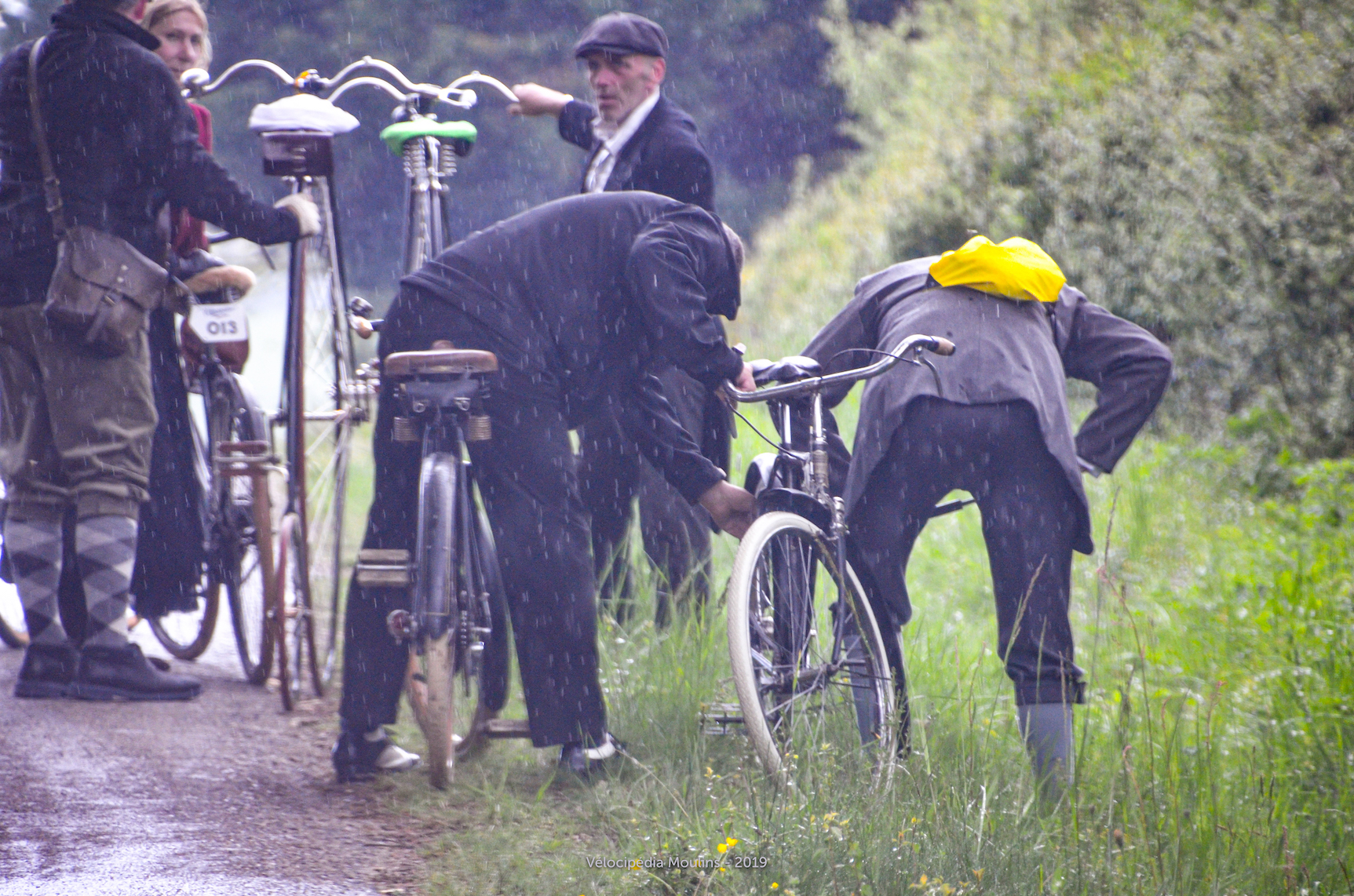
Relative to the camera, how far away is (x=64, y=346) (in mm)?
4695

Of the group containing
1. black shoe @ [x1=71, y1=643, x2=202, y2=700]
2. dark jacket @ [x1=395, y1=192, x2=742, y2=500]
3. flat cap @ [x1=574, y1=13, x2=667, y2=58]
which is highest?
flat cap @ [x1=574, y1=13, x2=667, y2=58]

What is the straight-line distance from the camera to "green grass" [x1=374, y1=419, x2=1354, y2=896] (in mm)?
3201

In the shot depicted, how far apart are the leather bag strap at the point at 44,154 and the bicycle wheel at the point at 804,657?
240cm

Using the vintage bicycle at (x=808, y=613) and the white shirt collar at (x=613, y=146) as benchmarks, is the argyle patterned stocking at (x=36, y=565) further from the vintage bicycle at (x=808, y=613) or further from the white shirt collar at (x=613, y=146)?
the vintage bicycle at (x=808, y=613)

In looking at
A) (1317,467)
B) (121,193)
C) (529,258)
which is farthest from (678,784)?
(1317,467)

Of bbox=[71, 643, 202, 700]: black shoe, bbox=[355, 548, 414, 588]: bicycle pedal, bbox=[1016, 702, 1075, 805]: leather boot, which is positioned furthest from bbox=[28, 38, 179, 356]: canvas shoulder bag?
bbox=[1016, 702, 1075, 805]: leather boot

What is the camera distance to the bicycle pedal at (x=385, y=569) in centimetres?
398

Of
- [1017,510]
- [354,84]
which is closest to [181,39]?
[354,84]

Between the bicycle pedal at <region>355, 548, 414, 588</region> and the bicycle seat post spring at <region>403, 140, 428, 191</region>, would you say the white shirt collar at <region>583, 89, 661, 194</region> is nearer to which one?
the bicycle seat post spring at <region>403, 140, 428, 191</region>

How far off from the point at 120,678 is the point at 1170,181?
6.72 metres

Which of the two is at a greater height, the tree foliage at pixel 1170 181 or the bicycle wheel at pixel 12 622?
the tree foliage at pixel 1170 181

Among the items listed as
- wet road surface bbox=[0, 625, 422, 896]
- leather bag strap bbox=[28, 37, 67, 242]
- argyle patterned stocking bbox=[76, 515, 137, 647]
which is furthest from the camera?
argyle patterned stocking bbox=[76, 515, 137, 647]

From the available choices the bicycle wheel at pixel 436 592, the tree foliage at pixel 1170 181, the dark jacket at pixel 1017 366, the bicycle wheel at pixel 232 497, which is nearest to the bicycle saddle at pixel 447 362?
the bicycle wheel at pixel 436 592

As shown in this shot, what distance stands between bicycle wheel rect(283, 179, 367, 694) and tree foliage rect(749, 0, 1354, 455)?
16.5 ft
